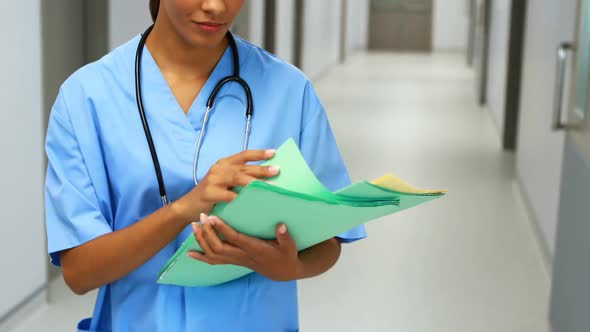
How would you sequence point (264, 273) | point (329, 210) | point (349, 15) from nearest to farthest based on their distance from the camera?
point (329, 210), point (264, 273), point (349, 15)

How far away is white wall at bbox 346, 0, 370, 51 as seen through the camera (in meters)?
17.6

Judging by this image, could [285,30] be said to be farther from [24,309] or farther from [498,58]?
[24,309]

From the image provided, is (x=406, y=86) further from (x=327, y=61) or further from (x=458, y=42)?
(x=458, y=42)

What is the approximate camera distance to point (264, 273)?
1055mm

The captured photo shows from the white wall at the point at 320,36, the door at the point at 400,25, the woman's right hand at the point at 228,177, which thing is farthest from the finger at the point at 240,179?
the door at the point at 400,25

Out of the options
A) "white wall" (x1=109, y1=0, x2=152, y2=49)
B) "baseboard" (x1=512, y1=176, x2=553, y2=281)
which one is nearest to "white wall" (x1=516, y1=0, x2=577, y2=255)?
"baseboard" (x1=512, y1=176, x2=553, y2=281)

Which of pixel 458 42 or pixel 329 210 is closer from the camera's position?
pixel 329 210

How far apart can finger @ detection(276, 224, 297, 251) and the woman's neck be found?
0.28 meters

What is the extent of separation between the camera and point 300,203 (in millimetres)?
916

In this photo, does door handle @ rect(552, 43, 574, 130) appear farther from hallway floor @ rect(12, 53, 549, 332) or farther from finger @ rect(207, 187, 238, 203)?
finger @ rect(207, 187, 238, 203)

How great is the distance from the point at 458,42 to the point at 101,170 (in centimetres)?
1728

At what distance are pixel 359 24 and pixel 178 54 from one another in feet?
56.6

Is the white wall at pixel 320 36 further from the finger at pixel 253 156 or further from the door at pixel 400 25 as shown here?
the finger at pixel 253 156

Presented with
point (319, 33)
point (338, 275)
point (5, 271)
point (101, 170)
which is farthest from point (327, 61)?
point (101, 170)
